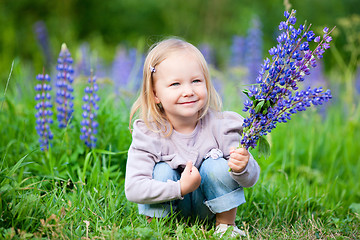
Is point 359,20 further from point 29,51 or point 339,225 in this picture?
point 29,51

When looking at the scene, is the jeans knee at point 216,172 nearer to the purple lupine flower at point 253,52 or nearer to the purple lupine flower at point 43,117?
the purple lupine flower at point 43,117

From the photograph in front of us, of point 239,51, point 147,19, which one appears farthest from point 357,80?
point 147,19

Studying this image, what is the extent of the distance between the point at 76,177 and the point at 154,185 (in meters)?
0.95

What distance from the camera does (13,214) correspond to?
2.01 metres

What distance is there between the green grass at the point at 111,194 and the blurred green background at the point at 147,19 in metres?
4.99

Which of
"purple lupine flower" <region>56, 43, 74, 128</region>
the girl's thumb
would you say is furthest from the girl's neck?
"purple lupine flower" <region>56, 43, 74, 128</region>

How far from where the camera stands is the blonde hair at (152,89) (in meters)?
2.25

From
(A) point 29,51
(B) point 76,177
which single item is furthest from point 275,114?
(A) point 29,51

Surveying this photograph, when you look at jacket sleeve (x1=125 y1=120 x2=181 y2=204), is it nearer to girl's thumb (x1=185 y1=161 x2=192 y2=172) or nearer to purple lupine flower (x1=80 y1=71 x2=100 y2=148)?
girl's thumb (x1=185 y1=161 x2=192 y2=172)

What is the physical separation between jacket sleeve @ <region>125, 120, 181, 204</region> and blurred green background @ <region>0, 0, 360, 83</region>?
20.5ft

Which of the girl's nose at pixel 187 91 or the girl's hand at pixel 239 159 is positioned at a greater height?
the girl's nose at pixel 187 91

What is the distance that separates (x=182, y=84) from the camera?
2193mm

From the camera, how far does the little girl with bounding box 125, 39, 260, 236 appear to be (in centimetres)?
211

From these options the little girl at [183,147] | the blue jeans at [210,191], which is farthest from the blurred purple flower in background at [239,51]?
the blue jeans at [210,191]
